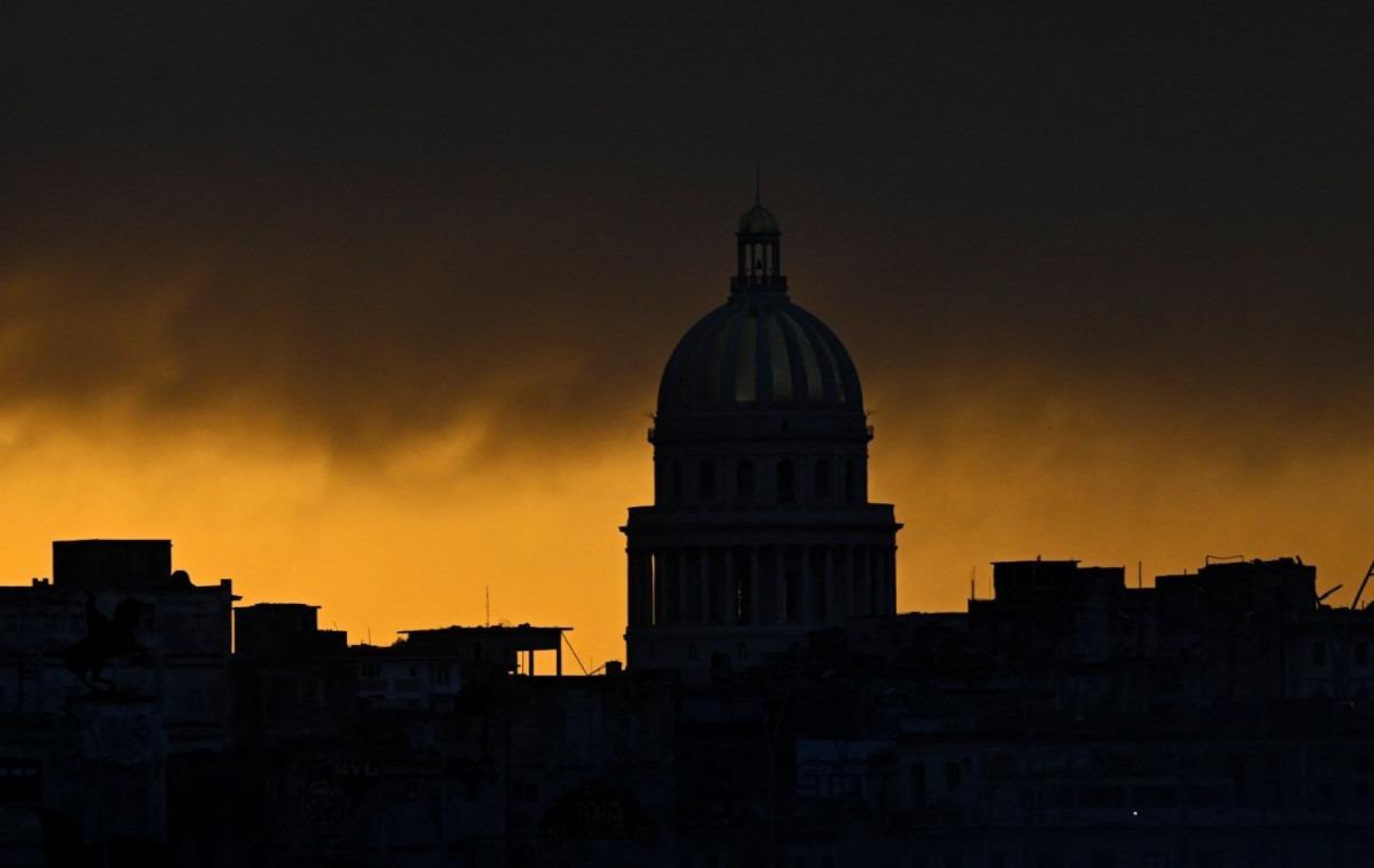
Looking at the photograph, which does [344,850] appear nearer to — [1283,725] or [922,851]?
[922,851]

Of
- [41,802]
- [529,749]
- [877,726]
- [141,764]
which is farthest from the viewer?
[877,726]

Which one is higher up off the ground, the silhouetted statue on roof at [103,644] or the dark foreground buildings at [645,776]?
the dark foreground buildings at [645,776]

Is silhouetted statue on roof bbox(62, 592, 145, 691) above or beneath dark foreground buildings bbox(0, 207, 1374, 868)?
beneath

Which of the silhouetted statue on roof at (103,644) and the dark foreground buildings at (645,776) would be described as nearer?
the silhouetted statue on roof at (103,644)

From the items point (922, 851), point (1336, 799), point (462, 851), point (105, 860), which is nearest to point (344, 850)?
point (462, 851)

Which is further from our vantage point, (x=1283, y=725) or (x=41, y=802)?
(x=1283, y=725)

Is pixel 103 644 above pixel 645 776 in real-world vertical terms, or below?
below

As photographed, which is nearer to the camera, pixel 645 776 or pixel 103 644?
pixel 103 644

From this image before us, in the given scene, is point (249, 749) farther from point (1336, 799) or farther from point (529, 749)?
point (1336, 799)

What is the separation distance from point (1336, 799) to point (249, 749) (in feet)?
93.4

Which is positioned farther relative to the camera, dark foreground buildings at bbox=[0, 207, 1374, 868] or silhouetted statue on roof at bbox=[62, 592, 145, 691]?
dark foreground buildings at bbox=[0, 207, 1374, 868]

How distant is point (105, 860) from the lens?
102 metres

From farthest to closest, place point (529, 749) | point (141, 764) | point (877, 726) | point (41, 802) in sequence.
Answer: point (877, 726) < point (529, 749) < point (41, 802) < point (141, 764)

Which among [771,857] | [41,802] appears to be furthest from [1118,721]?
[41,802]
